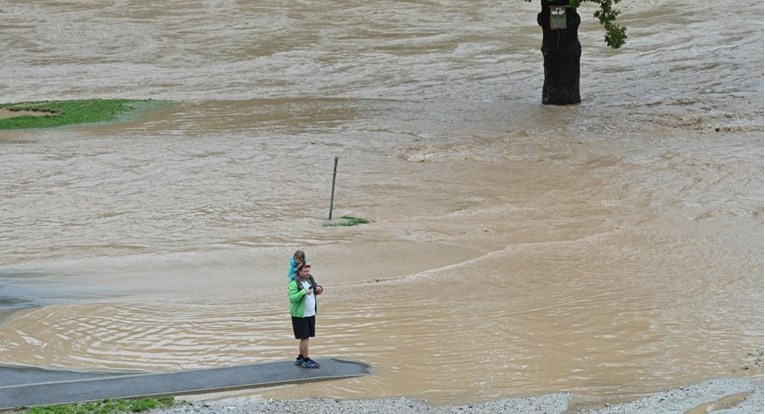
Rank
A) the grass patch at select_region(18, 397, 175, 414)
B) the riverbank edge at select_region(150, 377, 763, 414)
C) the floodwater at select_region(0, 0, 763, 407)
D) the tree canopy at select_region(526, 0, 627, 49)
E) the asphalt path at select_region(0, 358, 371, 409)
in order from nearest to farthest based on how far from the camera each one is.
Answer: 1. the grass patch at select_region(18, 397, 175, 414)
2. the riverbank edge at select_region(150, 377, 763, 414)
3. the asphalt path at select_region(0, 358, 371, 409)
4. the floodwater at select_region(0, 0, 763, 407)
5. the tree canopy at select_region(526, 0, 627, 49)

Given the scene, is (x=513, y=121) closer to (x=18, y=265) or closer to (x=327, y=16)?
(x=18, y=265)

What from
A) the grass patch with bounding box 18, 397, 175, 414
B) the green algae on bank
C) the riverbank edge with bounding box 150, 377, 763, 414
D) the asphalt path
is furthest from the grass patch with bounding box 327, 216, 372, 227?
the green algae on bank

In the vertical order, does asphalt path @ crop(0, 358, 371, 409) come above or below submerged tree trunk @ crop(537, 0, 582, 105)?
below

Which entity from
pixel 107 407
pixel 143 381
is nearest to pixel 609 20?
pixel 143 381

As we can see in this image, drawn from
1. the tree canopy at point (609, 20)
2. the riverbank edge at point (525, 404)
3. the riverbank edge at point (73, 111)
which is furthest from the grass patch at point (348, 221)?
the riverbank edge at point (73, 111)

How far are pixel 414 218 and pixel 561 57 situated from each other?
9228 mm

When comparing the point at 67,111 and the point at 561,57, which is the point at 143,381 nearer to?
the point at 561,57

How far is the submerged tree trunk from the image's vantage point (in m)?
25.7

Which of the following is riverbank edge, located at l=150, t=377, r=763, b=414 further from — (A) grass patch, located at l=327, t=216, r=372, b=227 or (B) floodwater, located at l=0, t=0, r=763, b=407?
(A) grass patch, located at l=327, t=216, r=372, b=227

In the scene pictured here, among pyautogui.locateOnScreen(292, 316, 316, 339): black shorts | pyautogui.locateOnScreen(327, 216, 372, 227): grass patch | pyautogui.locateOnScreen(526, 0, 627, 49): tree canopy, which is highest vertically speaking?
pyautogui.locateOnScreen(526, 0, 627, 49): tree canopy

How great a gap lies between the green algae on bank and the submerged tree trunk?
10144mm

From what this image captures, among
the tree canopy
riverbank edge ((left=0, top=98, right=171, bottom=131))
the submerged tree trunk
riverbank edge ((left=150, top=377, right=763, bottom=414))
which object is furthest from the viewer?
riverbank edge ((left=0, top=98, right=171, bottom=131))

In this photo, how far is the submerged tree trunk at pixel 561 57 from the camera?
25.7 meters

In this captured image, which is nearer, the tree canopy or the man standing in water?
the man standing in water
